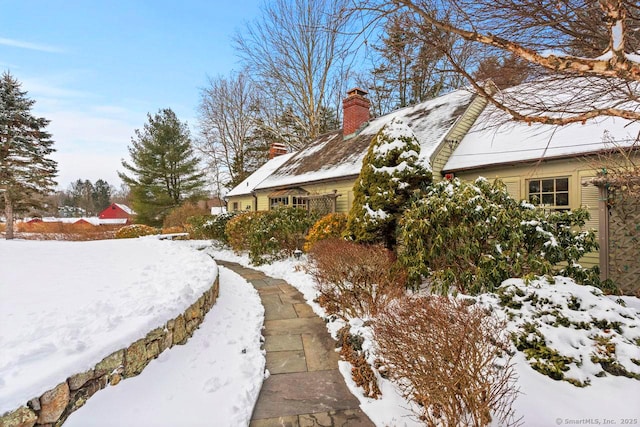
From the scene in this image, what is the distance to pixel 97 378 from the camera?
2.35 m

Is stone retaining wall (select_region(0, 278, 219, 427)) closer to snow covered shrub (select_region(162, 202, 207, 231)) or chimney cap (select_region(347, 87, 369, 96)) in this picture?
chimney cap (select_region(347, 87, 369, 96))

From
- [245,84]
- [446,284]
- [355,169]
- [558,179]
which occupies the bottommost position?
[446,284]

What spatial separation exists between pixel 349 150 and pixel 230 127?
15589 millimetres

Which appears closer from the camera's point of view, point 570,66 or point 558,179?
point 570,66

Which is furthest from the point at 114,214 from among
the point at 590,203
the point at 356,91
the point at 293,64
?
the point at 590,203

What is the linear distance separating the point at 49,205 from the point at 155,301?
21.2m

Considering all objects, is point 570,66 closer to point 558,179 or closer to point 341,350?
point 341,350

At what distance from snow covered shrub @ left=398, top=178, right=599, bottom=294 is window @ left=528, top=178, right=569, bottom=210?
2.63m

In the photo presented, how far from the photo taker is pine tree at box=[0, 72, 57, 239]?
1642 centimetres

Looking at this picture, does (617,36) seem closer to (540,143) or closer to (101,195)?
(540,143)

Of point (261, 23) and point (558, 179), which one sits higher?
point (261, 23)

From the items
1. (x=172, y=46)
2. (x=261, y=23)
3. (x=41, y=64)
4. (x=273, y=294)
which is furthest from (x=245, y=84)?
(x=273, y=294)

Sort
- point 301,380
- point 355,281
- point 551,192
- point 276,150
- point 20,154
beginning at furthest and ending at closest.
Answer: point 276,150
point 20,154
point 551,192
point 355,281
point 301,380

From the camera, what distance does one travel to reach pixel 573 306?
3090 millimetres
